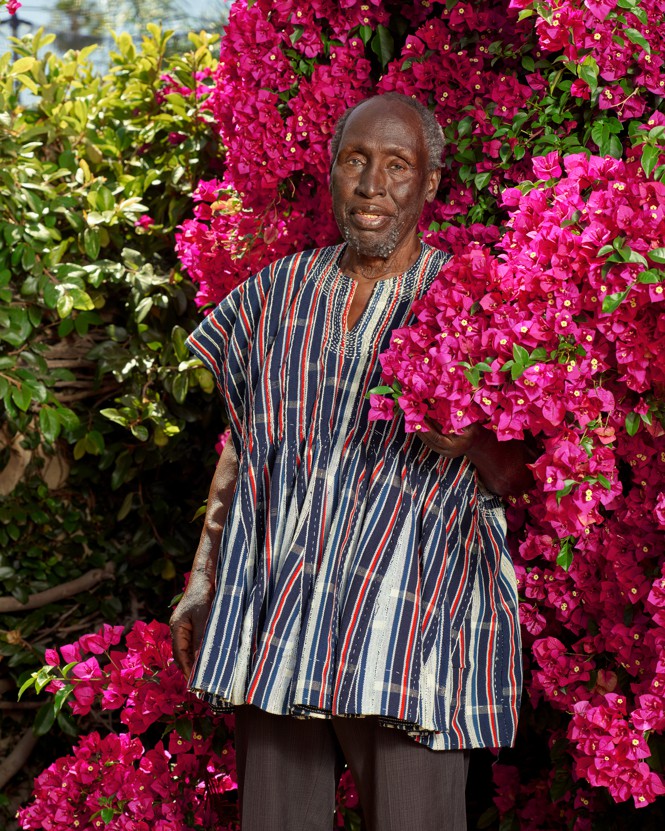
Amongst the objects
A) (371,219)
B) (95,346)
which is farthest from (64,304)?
(371,219)

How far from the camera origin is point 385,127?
91.1 inches

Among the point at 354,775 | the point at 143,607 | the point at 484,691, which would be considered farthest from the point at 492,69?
the point at 143,607

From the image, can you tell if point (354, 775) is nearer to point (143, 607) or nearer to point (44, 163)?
point (143, 607)

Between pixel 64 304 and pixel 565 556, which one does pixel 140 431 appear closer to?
pixel 64 304

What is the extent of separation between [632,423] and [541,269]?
1.18 feet

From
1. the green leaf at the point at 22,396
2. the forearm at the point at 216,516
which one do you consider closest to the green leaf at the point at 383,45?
the forearm at the point at 216,516

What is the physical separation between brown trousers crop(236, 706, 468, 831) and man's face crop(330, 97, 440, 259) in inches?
37.0

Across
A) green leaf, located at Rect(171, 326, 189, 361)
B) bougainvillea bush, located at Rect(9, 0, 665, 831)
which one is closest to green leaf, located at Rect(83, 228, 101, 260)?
green leaf, located at Rect(171, 326, 189, 361)

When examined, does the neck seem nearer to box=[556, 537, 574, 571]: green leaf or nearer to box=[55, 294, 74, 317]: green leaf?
box=[556, 537, 574, 571]: green leaf

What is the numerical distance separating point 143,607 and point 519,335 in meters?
2.51

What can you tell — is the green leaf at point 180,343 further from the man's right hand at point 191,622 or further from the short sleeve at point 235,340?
the man's right hand at point 191,622

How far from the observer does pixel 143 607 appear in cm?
417

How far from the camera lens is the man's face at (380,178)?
228cm

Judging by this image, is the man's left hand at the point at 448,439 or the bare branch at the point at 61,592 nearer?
the man's left hand at the point at 448,439
